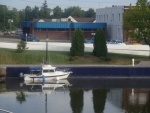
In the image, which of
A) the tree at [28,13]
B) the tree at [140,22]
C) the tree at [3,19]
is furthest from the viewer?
the tree at [28,13]

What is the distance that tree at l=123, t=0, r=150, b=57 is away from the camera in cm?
5528

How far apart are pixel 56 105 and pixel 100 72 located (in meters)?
14.8

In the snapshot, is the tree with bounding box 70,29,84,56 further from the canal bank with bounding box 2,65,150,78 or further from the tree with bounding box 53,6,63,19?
the tree with bounding box 53,6,63,19

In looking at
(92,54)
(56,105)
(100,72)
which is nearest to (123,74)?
(100,72)

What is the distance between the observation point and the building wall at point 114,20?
80000mm

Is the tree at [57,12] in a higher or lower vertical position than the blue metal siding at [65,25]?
higher

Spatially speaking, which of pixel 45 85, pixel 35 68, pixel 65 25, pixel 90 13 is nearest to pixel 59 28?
pixel 65 25

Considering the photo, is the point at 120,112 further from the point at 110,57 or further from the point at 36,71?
the point at 110,57

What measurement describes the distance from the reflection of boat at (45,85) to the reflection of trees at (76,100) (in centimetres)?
293

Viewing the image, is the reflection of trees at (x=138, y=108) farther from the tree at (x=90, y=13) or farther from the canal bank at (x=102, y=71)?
the tree at (x=90, y=13)

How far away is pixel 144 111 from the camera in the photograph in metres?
34.3

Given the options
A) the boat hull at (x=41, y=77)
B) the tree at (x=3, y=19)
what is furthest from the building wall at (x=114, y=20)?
the boat hull at (x=41, y=77)

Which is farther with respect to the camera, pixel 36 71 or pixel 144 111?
pixel 36 71

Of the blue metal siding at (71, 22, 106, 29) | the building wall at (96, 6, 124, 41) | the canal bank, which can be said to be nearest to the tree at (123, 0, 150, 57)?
the canal bank
